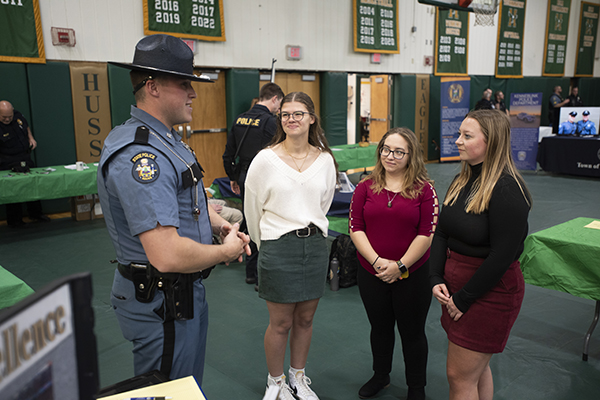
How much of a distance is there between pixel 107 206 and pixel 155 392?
0.58 m

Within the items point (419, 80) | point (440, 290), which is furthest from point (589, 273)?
point (419, 80)

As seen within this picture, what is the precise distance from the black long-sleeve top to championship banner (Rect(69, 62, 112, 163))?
603 cm

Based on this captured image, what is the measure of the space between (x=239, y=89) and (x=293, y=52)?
1405mm

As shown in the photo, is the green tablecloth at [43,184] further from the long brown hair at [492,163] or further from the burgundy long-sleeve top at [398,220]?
the long brown hair at [492,163]

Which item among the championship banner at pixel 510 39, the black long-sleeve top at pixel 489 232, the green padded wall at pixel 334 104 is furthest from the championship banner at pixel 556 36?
the black long-sleeve top at pixel 489 232

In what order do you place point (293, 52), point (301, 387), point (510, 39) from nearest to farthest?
point (301, 387) < point (293, 52) < point (510, 39)

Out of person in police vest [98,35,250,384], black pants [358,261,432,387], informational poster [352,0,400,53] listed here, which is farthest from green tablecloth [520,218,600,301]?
informational poster [352,0,400,53]

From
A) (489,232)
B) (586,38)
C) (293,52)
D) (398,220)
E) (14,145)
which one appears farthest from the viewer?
(586,38)

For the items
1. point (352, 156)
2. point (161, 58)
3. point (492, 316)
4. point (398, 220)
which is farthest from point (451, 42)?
point (161, 58)

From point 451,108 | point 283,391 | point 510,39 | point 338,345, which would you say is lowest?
point 338,345

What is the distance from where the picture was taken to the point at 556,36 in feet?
45.9

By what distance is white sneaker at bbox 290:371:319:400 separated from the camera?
238cm

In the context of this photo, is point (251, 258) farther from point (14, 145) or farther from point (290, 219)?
point (14, 145)

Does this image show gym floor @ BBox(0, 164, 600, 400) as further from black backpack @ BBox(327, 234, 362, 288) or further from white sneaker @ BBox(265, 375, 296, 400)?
white sneaker @ BBox(265, 375, 296, 400)
